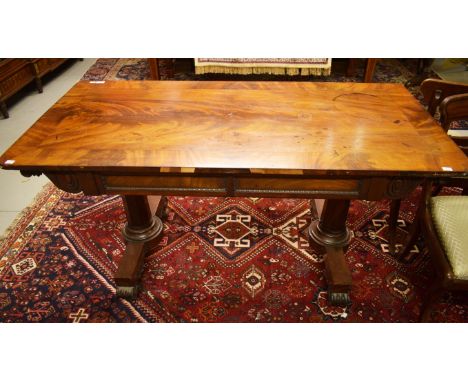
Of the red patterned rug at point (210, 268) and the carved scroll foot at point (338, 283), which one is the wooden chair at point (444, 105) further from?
the carved scroll foot at point (338, 283)

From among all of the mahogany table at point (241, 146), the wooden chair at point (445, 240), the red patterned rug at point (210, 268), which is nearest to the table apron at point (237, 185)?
the mahogany table at point (241, 146)

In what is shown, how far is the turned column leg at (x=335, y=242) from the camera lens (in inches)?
A: 71.7

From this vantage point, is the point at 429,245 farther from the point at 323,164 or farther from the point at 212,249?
the point at 212,249

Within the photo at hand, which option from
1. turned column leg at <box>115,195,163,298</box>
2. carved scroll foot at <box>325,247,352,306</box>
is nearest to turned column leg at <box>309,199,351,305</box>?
carved scroll foot at <box>325,247,352,306</box>

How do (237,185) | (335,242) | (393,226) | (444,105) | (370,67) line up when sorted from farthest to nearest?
(370,67) < (393,226) < (335,242) < (444,105) < (237,185)

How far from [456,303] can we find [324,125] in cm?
121

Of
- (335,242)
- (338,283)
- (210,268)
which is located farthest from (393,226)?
(210,268)

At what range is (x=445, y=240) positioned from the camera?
1486 mm

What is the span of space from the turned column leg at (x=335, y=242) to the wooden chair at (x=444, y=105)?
335 mm

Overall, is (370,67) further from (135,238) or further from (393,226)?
(135,238)

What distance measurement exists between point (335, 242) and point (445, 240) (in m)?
0.64

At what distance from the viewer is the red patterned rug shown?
5.95ft

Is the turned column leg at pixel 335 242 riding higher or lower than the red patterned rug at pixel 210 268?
higher

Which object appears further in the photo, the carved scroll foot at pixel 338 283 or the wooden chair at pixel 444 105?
the carved scroll foot at pixel 338 283
